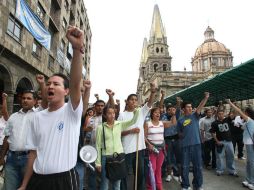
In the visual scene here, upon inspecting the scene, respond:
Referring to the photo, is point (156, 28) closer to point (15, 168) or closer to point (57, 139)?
point (15, 168)

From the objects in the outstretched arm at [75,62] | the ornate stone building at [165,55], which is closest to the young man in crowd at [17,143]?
the outstretched arm at [75,62]

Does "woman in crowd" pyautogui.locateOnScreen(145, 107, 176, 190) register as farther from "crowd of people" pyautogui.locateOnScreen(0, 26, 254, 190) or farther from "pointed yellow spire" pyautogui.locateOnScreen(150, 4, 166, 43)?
"pointed yellow spire" pyautogui.locateOnScreen(150, 4, 166, 43)

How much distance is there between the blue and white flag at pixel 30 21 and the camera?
1270 cm

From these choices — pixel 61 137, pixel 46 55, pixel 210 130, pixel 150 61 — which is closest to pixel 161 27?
pixel 150 61

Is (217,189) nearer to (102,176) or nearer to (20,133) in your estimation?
(102,176)

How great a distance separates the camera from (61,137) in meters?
2.21

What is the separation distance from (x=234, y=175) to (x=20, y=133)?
6436 mm

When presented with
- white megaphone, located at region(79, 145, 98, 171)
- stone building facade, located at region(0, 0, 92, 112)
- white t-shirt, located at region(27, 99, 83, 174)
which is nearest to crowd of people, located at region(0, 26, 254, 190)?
white t-shirt, located at region(27, 99, 83, 174)

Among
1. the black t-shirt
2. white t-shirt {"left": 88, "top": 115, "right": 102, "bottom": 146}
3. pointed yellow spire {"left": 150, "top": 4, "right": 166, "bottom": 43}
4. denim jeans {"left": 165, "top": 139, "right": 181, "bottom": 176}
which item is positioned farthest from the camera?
pointed yellow spire {"left": 150, "top": 4, "right": 166, "bottom": 43}

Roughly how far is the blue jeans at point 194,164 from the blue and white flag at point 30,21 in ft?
36.0

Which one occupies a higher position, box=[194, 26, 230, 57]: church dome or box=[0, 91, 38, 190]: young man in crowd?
box=[194, 26, 230, 57]: church dome

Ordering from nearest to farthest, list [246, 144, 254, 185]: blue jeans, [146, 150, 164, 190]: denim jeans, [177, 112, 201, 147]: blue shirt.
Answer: [146, 150, 164, 190]: denim jeans < [177, 112, 201, 147]: blue shirt < [246, 144, 254, 185]: blue jeans

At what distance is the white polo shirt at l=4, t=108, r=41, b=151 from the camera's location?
12.4ft

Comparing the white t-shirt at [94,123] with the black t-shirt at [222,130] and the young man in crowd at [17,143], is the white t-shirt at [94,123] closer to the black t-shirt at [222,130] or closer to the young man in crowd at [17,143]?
the young man in crowd at [17,143]
